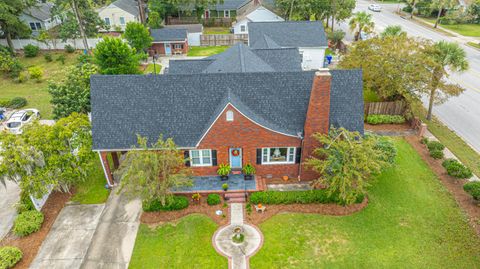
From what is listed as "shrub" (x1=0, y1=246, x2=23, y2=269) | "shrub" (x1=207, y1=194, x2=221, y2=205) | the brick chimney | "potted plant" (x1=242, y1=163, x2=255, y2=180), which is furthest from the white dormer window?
"shrub" (x1=0, y1=246, x2=23, y2=269)

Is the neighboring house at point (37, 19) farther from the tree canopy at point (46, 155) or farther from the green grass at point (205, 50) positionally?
the tree canopy at point (46, 155)

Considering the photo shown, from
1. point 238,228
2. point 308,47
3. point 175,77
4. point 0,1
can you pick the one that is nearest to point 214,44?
point 308,47

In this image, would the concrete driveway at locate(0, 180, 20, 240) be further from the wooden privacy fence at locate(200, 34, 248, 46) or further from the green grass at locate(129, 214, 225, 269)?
the wooden privacy fence at locate(200, 34, 248, 46)

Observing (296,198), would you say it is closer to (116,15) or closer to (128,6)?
(116,15)

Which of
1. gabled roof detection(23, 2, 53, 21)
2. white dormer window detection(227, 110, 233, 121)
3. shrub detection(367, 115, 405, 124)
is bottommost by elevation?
shrub detection(367, 115, 405, 124)

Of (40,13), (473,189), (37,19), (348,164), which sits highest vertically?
(40,13)

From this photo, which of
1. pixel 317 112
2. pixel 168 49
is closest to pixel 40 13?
pixel 168 49
